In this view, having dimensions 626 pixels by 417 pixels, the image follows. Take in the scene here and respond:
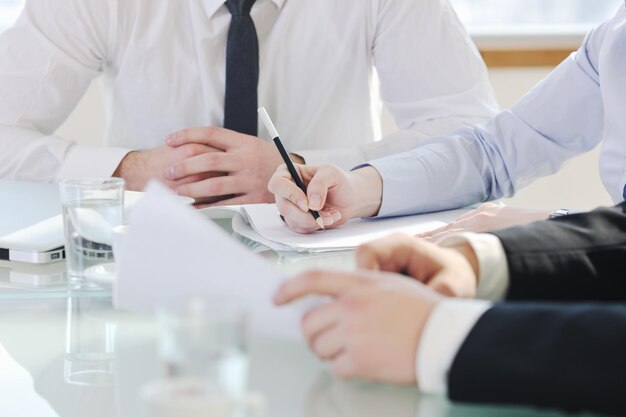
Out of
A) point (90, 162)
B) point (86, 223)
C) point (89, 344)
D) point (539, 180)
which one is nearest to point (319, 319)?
point (89, 344)

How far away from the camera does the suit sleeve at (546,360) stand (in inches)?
25.7

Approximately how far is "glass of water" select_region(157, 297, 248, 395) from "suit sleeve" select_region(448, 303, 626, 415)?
20 centimetres

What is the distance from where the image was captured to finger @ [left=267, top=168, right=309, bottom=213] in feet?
4.23

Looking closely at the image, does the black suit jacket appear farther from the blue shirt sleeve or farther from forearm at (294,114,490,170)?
forearm at (294,114,490,170)

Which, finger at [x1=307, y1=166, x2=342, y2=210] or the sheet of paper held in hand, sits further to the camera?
finger at [x1=307, y1=166, x2=342, y2=210]

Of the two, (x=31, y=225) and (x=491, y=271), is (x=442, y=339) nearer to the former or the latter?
Result: (x=491, y=271)

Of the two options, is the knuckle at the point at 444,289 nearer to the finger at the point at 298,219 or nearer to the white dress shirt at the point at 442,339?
the white dress shirt at the point at 442,339

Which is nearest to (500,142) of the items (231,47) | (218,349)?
(231,47)

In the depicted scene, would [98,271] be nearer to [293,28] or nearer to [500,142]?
[500,142]

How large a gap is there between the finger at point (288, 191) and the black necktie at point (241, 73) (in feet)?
1.82

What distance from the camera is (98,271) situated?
1036mm

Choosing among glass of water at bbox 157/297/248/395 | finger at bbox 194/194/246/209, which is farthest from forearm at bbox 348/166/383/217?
glass of water at bbox 157/297/248/395

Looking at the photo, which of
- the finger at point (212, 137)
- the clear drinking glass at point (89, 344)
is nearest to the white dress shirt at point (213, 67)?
the finger at point (212, 137)

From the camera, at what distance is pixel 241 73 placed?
6.21 ft
